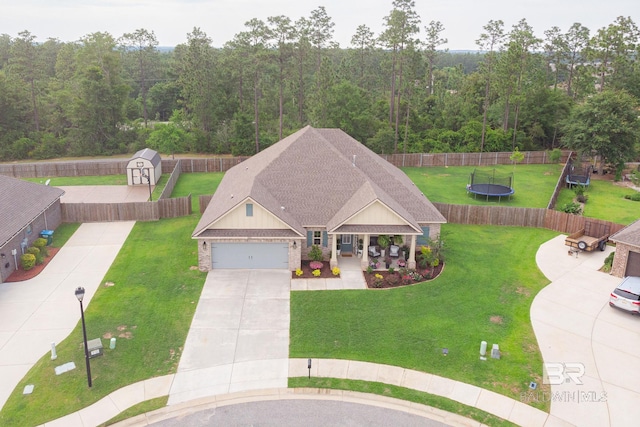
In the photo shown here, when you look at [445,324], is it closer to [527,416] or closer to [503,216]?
[527,416]

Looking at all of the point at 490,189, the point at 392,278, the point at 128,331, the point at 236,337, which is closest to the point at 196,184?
the point at 392,278

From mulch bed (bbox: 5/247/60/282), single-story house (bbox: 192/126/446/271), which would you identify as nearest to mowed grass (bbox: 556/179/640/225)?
single-story house (bbox: 192/126/446/271)

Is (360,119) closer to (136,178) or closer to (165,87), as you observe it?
(136,178)

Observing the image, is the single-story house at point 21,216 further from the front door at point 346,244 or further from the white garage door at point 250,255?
the front door at point 346,244

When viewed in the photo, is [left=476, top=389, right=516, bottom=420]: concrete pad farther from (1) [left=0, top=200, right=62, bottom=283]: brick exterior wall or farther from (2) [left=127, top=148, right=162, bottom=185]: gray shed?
(2) [left=127, top=148, right=162, bottom=185]: gray shed

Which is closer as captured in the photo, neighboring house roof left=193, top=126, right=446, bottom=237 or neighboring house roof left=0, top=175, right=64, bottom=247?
neighboring house roof left=0, top=175, right=64, bottom=247

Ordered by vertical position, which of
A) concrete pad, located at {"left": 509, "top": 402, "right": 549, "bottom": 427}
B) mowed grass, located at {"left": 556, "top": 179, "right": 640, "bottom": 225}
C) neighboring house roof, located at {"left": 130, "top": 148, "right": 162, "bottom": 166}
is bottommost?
concrete pad, located at {"left": 509, "top": 402, "right": 549, "bottom": 427}

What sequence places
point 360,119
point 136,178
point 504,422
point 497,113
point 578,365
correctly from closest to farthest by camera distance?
point 504,422 → point 578,365 → point 136,178 → point 360,119 → point 497,113

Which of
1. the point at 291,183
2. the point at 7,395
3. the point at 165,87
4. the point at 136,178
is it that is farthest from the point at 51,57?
the point at 7,395
